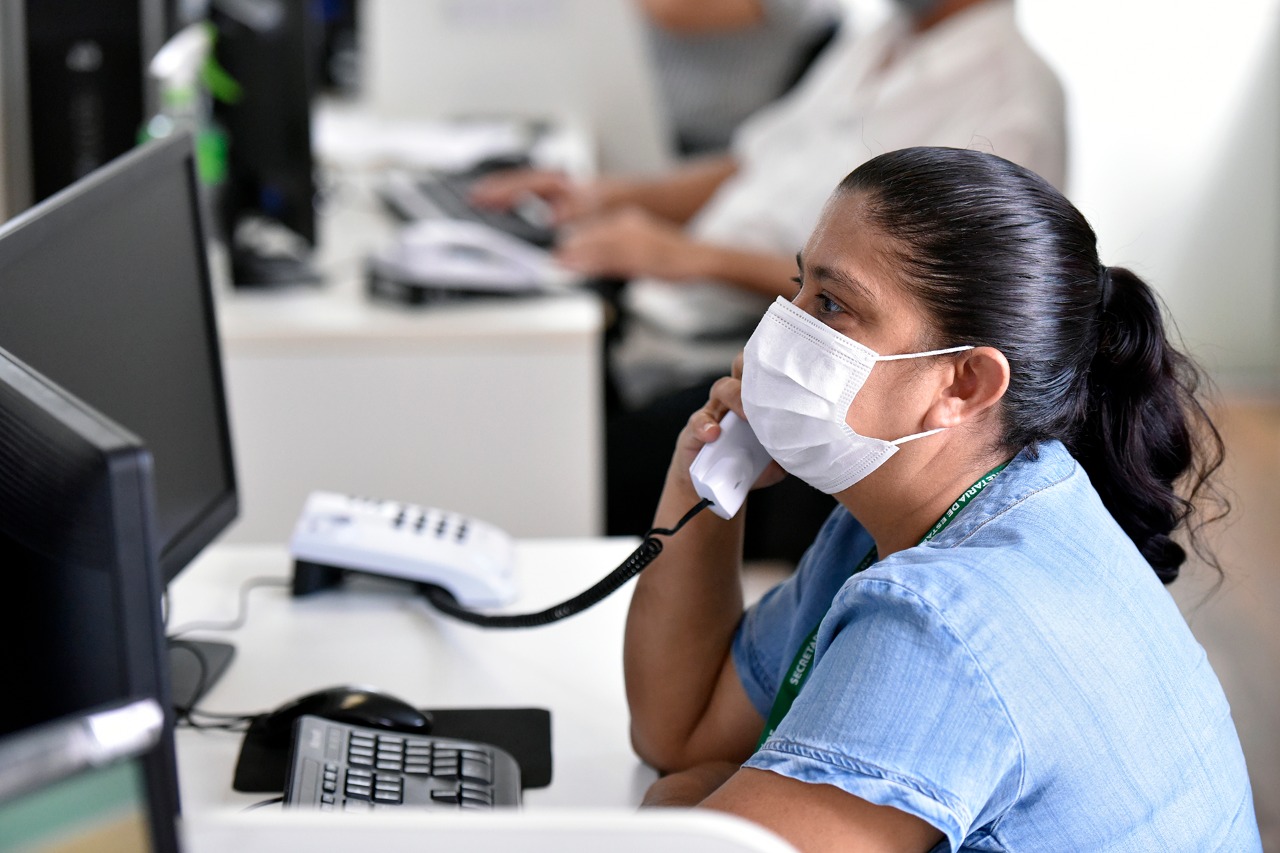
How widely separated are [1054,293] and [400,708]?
61 cm

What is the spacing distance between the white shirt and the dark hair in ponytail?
919mm

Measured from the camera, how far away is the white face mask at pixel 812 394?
94cm

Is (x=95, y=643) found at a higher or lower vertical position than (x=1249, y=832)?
higher

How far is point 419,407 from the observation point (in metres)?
2.01

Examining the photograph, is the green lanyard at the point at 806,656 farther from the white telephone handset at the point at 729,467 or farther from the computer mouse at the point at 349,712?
the computer mouse at the point at 349,712

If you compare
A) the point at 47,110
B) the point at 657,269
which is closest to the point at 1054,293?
the point at 47,110

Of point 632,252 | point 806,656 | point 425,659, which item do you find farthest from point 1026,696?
point 632,252

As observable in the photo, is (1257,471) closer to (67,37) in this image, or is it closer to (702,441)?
(702,441)

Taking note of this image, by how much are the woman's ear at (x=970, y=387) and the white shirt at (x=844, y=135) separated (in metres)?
0.98

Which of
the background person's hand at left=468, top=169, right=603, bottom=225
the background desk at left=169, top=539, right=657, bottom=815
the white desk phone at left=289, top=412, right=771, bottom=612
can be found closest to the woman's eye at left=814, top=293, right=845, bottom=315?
the background desk at left=169, top=539, right=657, bottom=815

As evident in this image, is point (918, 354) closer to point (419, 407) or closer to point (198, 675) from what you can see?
point (198, 675)

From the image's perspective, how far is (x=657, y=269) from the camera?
2350 millimetres

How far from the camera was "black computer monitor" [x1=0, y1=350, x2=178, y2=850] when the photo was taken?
24.6 inches

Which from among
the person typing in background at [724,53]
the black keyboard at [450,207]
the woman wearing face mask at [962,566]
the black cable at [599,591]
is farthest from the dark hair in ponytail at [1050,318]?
the person typing in background at [724,53]
